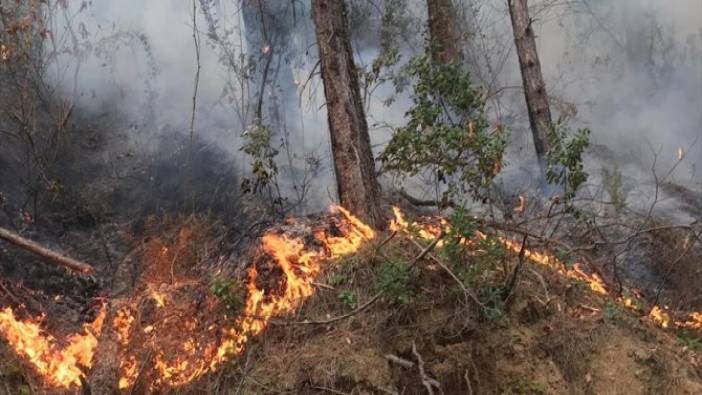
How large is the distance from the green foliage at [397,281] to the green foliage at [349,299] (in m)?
0.24

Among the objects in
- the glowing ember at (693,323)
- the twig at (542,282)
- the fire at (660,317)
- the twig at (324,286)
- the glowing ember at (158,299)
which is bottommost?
the glowing ember at (693,323)

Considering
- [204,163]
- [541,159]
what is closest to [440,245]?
[541,159]

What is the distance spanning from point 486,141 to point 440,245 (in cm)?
123

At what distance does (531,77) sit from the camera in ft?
27.8

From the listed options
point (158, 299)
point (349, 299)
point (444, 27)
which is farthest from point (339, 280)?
point (444, 27)

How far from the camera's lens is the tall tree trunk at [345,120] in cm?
578

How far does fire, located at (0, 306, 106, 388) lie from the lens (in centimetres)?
443

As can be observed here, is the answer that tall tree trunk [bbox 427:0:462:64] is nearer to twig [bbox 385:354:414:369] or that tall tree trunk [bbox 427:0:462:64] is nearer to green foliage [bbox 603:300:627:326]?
green foliage [bbox 603:300:627:326]

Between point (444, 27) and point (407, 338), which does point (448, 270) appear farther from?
point (444, 27)

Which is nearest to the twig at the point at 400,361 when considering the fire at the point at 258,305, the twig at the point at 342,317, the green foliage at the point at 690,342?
the twig at the point at 342,317

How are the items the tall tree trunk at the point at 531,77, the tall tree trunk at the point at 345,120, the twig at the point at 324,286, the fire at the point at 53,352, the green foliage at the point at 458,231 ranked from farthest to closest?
the tall tree trunk at the point at 531,77 < the tall tree trunk at the point at 345,120 < the twig at the point at 324,286 < the fire at the point at 53,352 < the green foliage at the point at 458,231

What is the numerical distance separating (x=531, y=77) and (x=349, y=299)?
17.4 feet

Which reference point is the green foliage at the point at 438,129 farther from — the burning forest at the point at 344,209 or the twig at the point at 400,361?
the twig at the point at 400,361

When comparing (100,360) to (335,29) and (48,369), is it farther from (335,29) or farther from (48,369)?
(335,29)
